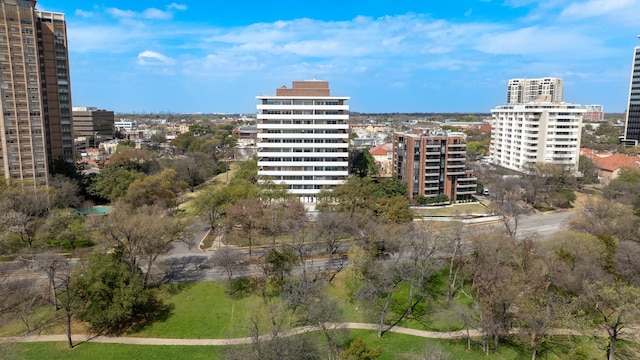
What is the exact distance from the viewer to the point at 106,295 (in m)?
30.2

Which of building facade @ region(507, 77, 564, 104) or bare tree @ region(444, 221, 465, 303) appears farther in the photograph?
building facade @ region(507, 77, 564, 104)

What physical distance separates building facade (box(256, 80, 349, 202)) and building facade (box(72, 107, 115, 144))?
97007mm

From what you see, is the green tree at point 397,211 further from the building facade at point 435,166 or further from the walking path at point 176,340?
the building facade at point 435,166

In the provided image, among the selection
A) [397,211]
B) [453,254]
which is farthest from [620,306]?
[397,211]

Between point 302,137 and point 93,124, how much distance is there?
114003 millimetres

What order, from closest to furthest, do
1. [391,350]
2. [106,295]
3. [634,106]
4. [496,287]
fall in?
[496,287]
[391,350]
[106,295]
[634,106]

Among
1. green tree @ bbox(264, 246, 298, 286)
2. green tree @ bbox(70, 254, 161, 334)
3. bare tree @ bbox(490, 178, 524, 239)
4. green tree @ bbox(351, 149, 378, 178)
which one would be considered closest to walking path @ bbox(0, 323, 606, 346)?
green tree @ bbox(70, 254, 161, 334)

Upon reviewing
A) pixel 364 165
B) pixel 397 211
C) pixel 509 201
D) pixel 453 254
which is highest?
pixel 364 165

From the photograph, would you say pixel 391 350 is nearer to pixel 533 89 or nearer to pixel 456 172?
pixel 456 172

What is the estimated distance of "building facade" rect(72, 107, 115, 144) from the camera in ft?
471

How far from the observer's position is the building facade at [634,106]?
10975 centimetres

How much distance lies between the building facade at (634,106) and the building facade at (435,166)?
75.2 m

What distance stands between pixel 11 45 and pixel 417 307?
61592 millimetres

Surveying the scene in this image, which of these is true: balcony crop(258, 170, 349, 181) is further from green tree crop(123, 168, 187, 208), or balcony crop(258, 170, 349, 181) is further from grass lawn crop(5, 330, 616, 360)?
grass lawn crop(5, 330, 616, 360)
